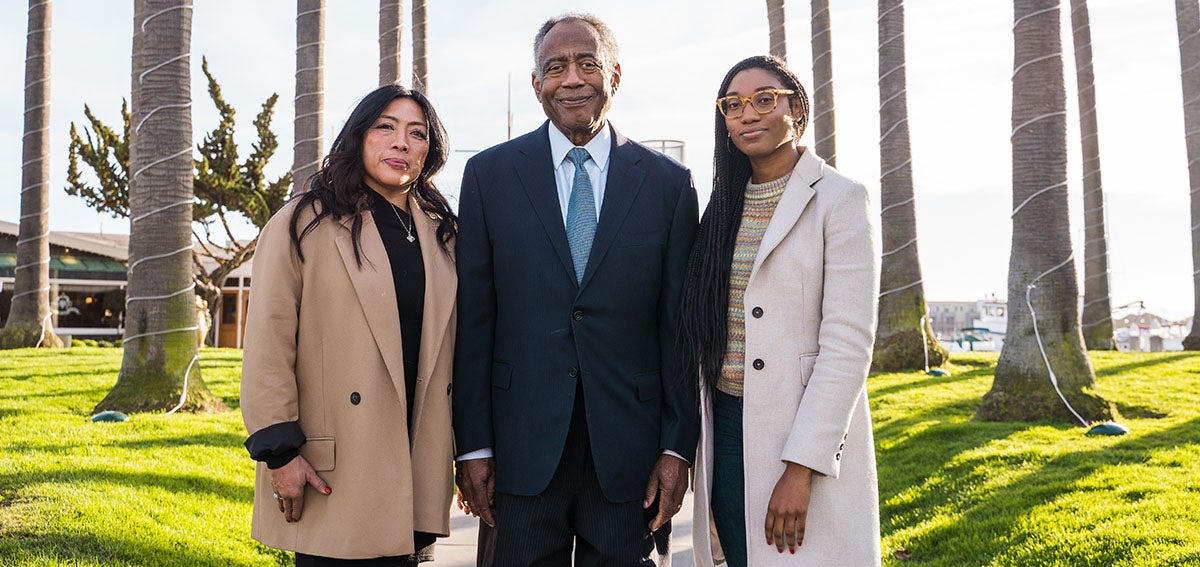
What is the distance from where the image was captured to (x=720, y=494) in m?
2.84

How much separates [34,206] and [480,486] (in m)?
16.9

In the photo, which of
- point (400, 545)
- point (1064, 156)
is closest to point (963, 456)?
point (1064, 156)

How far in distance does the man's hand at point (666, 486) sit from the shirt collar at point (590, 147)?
1005 mm

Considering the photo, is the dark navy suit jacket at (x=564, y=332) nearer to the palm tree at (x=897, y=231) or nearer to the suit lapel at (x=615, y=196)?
the suit lapel at (x=615, y=196)

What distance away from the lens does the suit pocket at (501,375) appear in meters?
2.86

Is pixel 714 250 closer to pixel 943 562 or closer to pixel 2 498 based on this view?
pixel 943 562

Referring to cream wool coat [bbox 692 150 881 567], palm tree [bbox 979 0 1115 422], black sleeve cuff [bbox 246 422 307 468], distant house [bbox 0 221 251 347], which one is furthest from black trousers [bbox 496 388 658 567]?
distant house [bbox 0 221 251 347]

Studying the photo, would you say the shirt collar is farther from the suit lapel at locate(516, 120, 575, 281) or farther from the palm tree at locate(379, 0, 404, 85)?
the palm tree at locate(379, 0, 404, 85)

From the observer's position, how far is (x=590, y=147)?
3033 millimetres

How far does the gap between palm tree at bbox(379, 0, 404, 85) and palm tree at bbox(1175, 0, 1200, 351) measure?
598 inches

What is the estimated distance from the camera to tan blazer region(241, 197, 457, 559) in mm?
2744

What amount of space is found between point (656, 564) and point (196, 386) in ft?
24.0

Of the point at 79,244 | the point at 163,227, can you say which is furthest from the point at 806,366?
the point at 79,244

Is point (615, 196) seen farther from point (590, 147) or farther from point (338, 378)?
point (338, 378)
